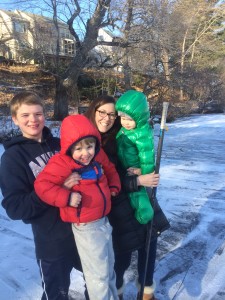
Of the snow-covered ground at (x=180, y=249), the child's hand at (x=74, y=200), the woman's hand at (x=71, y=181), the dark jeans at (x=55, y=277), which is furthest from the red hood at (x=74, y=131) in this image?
the snow-covered ground at (x=180, y=249)

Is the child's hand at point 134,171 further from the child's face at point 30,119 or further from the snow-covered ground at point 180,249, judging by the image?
the snow-covered ground at point 180,249

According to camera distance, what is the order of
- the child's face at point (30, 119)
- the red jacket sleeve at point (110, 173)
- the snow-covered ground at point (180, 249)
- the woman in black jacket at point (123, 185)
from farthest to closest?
the snow-covered ground at point (180, 249) → the woman in black jacket at point (123, 185) → the red jacket sleeve at point (110, 173) → the child's face at point (30, 119)

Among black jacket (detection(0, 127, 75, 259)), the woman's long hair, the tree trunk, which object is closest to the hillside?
the tree trunk

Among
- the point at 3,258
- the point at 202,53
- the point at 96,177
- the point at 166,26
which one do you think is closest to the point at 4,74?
the point at 166,26

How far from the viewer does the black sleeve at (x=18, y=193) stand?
5.06 feet

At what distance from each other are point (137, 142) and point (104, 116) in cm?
29

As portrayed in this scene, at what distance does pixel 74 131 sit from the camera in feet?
5.23

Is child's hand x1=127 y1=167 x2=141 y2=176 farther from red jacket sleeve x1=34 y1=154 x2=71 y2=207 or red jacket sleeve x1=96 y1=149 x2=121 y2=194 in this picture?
red jacket sleeve x1=34 y1=154 x2=71 y2=207

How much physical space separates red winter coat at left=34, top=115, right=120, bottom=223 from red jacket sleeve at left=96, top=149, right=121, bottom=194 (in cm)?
6

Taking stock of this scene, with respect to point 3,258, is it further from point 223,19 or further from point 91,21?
point 223,19

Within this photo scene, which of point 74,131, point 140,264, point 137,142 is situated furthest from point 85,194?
point 140,264

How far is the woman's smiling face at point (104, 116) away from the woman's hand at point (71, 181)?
49 centimetres

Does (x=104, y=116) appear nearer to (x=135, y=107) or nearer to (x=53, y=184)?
(x=135, y=107)

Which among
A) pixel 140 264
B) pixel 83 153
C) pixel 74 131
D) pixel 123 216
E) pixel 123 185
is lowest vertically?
pixel 140 264
